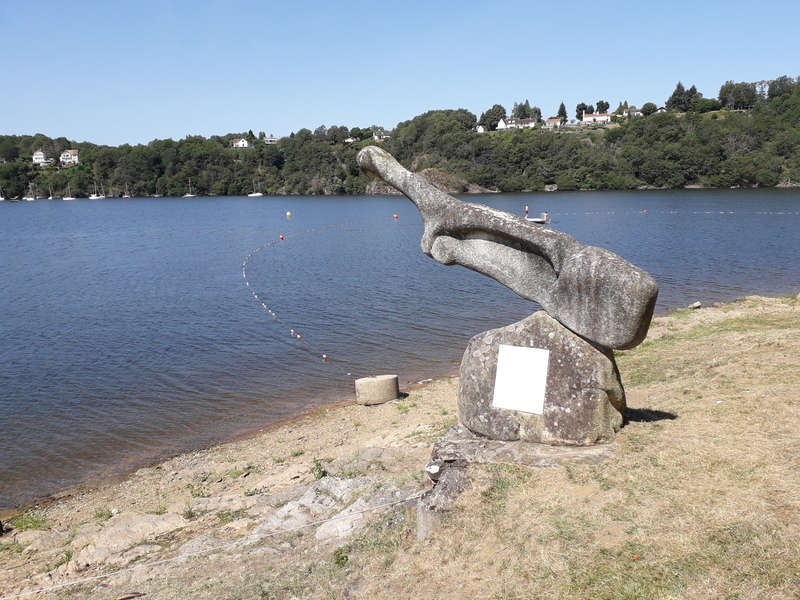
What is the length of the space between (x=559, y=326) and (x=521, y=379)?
94 centimetres

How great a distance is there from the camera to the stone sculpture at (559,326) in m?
8.00

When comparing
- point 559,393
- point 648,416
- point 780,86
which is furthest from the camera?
point 780,86

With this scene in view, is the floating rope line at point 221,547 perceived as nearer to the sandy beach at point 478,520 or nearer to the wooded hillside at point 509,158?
the sandy beach at point 478,520

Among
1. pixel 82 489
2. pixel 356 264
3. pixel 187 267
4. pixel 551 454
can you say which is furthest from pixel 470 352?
pixel 187 267

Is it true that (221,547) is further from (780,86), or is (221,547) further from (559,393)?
(780,86)

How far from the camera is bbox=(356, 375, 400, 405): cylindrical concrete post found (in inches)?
682

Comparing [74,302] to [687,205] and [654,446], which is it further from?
[687,205]

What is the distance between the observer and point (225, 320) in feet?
94.6

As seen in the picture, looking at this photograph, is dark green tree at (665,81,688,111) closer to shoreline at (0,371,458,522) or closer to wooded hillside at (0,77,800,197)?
wooded hillside at (0,77,800,197)

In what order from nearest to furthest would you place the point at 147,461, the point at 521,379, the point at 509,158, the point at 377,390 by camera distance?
the point at 521,379 → the point at 147,461 → the point at 377,390 → the point at 509,158

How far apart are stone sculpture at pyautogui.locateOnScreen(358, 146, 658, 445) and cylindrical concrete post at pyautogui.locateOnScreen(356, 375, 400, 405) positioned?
26.4 ft

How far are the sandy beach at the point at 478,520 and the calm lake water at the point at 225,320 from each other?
11.7ft

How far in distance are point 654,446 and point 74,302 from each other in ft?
109

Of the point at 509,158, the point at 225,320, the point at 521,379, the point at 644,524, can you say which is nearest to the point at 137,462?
the point at 521,379
